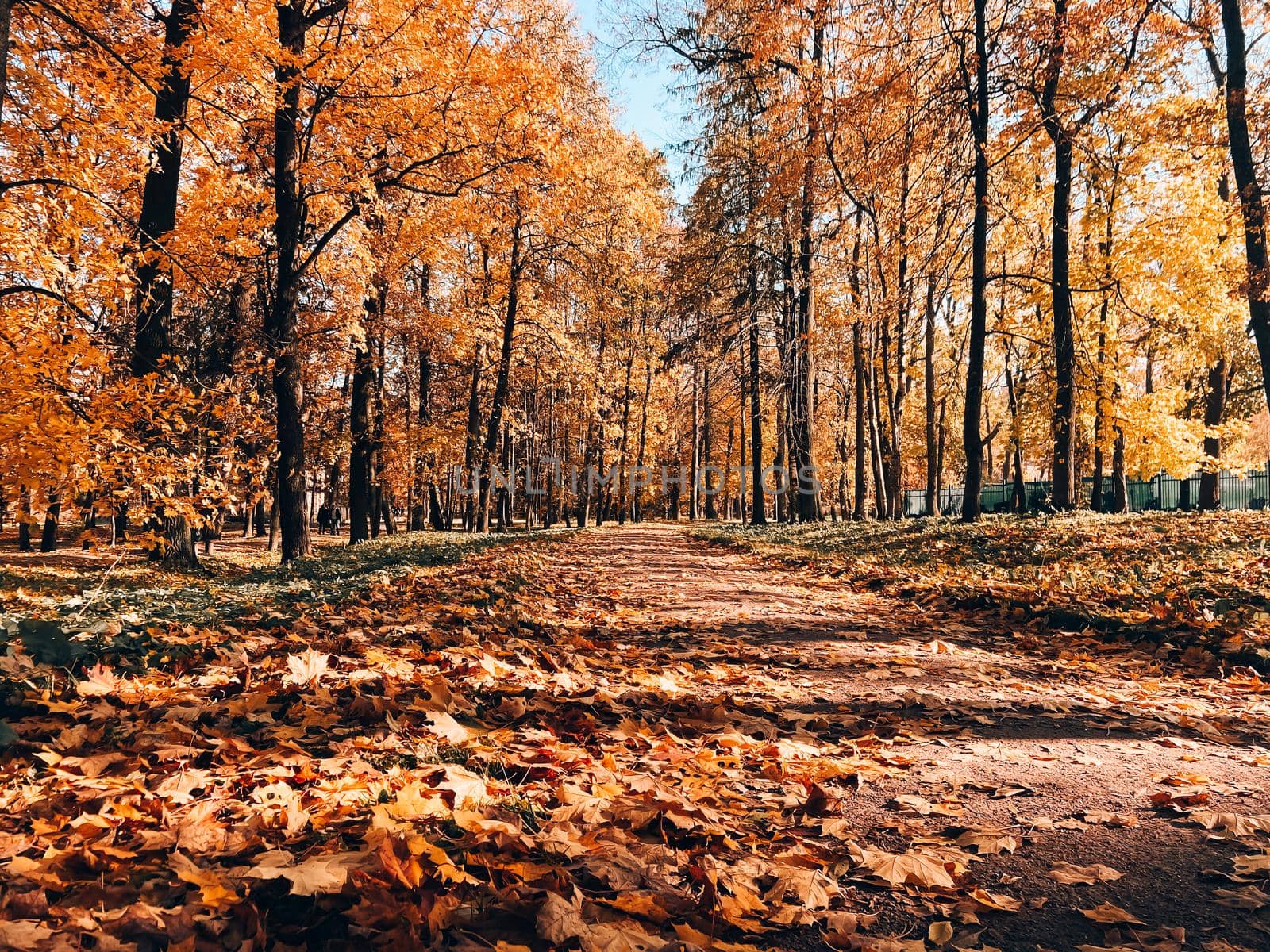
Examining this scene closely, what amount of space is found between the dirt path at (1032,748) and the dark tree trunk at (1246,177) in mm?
7682

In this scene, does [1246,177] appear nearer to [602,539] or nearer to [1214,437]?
[1214,437]

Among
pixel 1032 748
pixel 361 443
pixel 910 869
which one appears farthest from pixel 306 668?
pixel 361 443

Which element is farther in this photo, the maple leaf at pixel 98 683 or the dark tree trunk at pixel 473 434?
the dark tree trunk at pixel 473 434

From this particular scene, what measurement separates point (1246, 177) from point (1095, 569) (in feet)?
23.4

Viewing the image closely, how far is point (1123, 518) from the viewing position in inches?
436

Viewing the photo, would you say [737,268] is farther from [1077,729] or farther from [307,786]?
[307,786]

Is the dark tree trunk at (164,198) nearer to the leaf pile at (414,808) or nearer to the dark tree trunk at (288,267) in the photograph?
the dark tree trunk at (288,267)

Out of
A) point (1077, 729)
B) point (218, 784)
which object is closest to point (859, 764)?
point (1077, 729)

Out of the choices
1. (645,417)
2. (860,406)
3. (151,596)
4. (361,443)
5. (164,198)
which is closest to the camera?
(151,596)

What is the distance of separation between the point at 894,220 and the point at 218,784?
14.9 m

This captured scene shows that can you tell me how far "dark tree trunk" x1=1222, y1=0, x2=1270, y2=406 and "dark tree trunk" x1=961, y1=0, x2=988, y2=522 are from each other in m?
3.27

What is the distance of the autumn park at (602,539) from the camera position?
1.89m

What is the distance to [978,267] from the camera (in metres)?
12.9


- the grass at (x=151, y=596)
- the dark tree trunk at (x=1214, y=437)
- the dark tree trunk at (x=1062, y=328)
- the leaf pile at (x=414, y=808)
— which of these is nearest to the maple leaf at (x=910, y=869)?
the leaf pile at (x=414, y=808)
